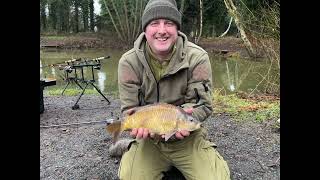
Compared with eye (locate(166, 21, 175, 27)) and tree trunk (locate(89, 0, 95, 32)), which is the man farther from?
tree trunk (locate(89, 0, 95, 32))

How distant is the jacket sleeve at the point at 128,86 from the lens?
226cm

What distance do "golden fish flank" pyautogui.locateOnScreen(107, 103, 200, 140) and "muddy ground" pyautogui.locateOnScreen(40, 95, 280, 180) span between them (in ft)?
2.28

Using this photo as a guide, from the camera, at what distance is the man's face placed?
2137 millimetres

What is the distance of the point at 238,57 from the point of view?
1343 centimetres

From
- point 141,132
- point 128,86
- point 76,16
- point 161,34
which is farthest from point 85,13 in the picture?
point 141,132

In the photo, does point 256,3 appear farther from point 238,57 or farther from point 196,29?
point 196,29

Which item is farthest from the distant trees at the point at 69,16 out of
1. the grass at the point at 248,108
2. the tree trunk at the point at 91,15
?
the grass at the point at 248,108

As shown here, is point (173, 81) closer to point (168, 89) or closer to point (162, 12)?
point (168, 89)

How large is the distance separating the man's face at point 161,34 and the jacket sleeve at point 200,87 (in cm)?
19

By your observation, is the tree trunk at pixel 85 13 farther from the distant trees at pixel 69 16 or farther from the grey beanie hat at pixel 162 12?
the grey beanie hat at pixel 162 12

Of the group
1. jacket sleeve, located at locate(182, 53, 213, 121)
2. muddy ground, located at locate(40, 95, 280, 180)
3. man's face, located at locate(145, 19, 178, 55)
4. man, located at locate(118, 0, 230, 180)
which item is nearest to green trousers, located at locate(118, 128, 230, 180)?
man, located at locate(118, 0, 230, 180)

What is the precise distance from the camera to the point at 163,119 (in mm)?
1971
